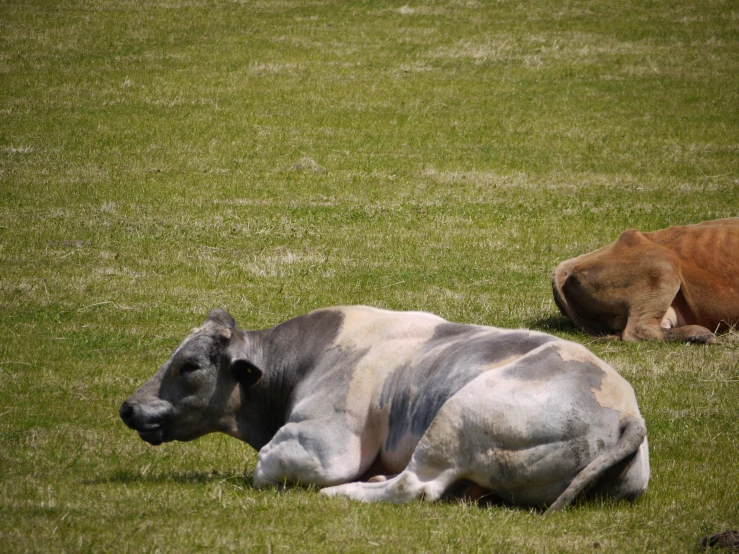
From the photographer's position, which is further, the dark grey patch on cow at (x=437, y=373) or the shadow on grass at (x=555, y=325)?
the shadow on grass at (x=555, y=325)

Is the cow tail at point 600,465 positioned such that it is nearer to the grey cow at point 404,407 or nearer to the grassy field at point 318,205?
the grey cow at point 404,407

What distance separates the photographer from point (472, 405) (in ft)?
20.0

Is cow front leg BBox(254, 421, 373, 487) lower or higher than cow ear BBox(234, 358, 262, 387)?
lower

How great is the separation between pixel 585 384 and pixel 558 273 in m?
6.05

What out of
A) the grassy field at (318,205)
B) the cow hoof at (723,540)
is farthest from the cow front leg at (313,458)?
the cow hoof at (723,540)

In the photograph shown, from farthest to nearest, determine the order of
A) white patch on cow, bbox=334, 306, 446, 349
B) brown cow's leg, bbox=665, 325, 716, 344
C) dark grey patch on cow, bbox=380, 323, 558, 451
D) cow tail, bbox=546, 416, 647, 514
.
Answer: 1. brown cow's leg, bbox=665, 325, 716, 344
2. white patch on cow, bbox=334, 306, 446, 349
3. dark grey patch on cow, bbox=380, 323, 558, 451
4. cow tail, bbox=546, 416, 647, 514

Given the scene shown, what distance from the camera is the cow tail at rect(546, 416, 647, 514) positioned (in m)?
5.78

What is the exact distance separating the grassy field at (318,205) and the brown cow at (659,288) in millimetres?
381

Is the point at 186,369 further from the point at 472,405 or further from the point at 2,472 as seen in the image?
the point at 472,405

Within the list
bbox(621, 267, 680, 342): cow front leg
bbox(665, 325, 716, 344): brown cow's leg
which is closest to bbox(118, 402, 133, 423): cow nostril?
bbox(621, 267, 680, 342): cow front leg

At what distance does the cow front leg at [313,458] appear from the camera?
21.3 ft

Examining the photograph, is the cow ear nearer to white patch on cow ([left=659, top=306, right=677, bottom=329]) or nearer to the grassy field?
the grassy field

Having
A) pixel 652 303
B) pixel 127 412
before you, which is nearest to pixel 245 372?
pixel 127 412

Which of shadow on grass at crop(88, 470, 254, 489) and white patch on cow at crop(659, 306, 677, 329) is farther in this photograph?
white patch on cow at crop(659, 306, 677, 329)
